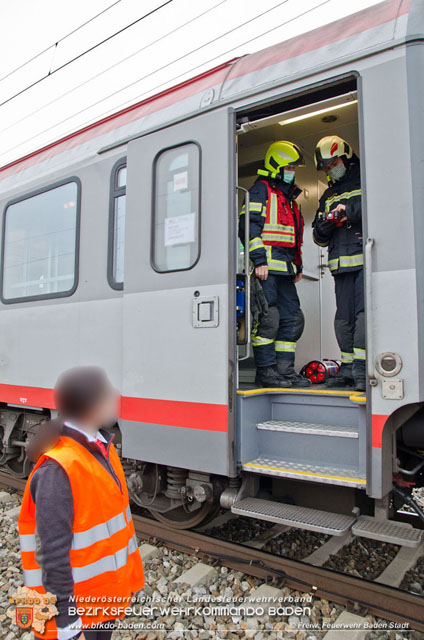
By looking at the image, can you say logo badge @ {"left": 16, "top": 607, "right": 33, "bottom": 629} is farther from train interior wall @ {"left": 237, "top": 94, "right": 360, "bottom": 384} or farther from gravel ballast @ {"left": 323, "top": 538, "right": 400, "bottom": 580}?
train interior wall @ {"left": 237, "top": 94, "right": 360, "bottom": 384}

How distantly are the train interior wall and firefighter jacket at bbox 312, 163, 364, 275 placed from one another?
0.78 m

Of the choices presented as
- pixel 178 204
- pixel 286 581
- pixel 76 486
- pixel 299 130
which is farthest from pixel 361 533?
pixel 299 130

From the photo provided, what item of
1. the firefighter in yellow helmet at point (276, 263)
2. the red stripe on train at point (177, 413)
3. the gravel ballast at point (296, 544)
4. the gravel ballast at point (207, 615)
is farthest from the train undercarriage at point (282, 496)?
the firefighter in yellow helmet at point (276, 263)

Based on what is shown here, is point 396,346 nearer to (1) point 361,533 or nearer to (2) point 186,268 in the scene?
(1) point 361,533

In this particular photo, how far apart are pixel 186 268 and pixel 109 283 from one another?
3.06ft

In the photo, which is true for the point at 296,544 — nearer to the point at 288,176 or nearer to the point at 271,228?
the point at 271,228

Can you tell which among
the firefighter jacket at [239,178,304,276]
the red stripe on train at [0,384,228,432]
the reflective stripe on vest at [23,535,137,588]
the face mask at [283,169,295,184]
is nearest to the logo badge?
the reflective stripe on vest at [23,535,137,588]

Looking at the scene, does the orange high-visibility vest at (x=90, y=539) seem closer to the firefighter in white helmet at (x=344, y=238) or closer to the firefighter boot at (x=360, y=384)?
the firefighter boot at (x=360, y=384)

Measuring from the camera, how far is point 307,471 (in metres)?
3.10

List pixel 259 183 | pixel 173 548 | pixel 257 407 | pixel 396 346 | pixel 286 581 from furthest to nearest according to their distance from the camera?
1. pixel 259 183
2. pixel 173 548
3. pixel 257 407
4. pixel 286 581
5. pixel 396 346

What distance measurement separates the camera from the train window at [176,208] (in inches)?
142

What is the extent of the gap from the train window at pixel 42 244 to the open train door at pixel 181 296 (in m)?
0.95

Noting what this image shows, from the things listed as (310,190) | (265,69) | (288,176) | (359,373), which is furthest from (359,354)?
(310,190)

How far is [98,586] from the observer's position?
5.65 ft
